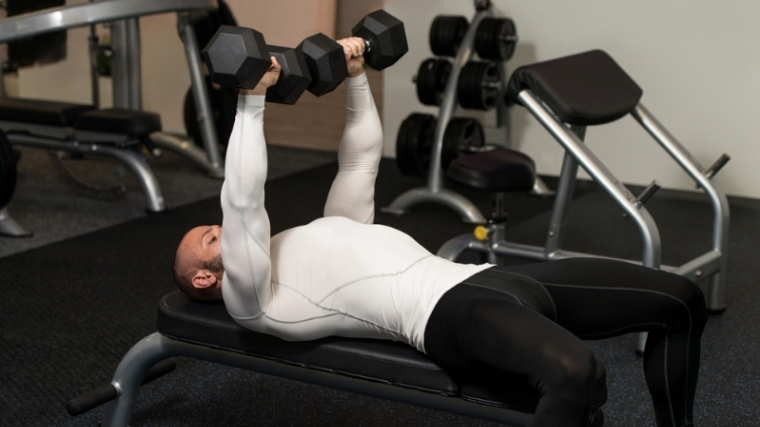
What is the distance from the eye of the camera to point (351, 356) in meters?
1.43

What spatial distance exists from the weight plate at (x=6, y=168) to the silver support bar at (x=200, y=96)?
1256 mm

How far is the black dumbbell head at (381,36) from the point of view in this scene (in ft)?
5.15

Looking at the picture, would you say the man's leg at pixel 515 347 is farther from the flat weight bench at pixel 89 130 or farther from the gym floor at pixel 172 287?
the flat weight bench at pixel 89 130

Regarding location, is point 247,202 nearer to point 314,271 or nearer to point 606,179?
point 314,271

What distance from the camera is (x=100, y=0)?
3.38m

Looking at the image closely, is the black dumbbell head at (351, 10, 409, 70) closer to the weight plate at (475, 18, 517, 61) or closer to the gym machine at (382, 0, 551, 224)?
the gym machine at (382, 0, 551, 224)

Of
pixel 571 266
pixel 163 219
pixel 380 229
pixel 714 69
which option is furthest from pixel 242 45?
pixel 714 69

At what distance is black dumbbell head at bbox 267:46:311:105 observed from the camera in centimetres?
135

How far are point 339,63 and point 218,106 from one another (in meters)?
3.04

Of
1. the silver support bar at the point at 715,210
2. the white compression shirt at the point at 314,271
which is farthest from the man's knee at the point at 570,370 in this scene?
the silver support bar at the point at 715,210

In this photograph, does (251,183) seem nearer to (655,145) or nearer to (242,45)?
(242,45)

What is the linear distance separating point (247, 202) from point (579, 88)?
127cm

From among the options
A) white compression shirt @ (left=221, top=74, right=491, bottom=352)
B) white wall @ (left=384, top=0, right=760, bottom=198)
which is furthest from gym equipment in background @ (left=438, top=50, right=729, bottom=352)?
white wall @ (left=384, top=0, right=760, bottom=198)

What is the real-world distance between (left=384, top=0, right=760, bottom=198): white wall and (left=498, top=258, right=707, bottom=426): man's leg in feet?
8.68
